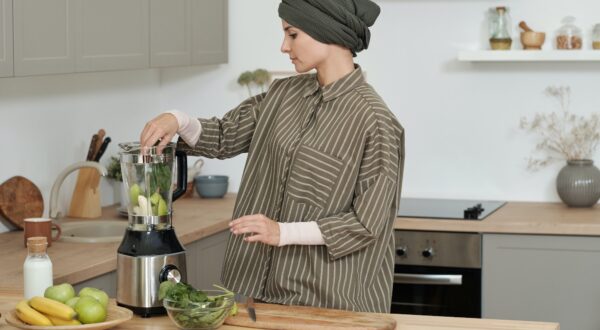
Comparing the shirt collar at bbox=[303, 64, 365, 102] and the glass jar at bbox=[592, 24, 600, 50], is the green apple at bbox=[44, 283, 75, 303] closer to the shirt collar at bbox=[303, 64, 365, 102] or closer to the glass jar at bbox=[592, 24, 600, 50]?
the shirt collar at bbox=[303, 64, 365, 102]

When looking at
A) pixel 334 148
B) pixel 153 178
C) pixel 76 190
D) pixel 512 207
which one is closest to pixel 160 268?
pixel 153 178

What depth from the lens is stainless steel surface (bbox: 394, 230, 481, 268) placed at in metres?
3.93

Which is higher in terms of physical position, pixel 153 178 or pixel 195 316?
pixel 153 178

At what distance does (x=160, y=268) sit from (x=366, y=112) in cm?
66

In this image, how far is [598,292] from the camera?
12.7 feet

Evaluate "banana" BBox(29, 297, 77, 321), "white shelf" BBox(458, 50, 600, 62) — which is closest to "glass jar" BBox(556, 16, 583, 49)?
"white shelf" BBox(458, 50, 600, 62)

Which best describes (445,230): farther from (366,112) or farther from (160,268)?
(160,268)

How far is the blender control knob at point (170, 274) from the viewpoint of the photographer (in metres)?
2.36

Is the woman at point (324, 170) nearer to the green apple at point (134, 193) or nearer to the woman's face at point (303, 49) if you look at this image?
the woman's face at point (303, 49)

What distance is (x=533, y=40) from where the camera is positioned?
4281 millimetres

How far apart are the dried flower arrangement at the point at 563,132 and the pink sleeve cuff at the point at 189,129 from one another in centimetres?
215

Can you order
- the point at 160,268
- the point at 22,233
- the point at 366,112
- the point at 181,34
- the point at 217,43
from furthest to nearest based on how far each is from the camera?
the point at 217,43 → the point at 181,34 → the point at 22,233 → the point at 366,112 → the point at 160,268

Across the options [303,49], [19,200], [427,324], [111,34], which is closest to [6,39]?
[111,34]

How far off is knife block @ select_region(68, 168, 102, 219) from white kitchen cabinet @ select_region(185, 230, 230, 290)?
497mm
